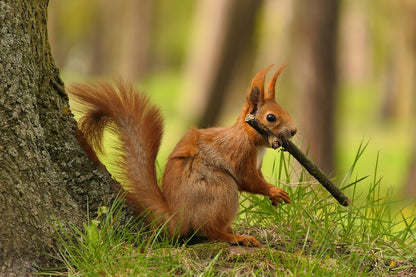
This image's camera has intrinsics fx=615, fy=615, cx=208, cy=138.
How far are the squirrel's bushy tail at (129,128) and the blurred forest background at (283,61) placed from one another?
16 cm

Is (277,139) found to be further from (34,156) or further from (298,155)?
(34,156)

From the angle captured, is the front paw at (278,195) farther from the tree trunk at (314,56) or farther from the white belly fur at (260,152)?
the tree trunk at (314,56)

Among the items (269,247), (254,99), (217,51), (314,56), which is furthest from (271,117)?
(217,51)

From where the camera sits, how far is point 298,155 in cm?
242

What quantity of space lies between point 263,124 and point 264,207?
1.56 ft

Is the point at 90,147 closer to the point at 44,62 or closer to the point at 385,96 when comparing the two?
the point at 44,62

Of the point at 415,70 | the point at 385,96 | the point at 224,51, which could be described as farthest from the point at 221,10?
the point at 385,96

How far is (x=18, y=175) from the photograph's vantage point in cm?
219

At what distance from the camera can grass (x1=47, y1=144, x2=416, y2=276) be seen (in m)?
2.16

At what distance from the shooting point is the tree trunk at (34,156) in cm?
214

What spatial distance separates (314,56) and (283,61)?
7.82m

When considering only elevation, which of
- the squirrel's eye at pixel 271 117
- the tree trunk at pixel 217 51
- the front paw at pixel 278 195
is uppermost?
the tree trunk at pixel 217 51

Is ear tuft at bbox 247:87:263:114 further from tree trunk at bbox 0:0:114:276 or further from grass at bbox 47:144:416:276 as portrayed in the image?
tree trunk at bbox 0:0:114:276

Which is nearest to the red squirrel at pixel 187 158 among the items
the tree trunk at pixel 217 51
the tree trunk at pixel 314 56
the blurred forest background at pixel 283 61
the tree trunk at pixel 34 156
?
the tree trunk at pixel 34 156
